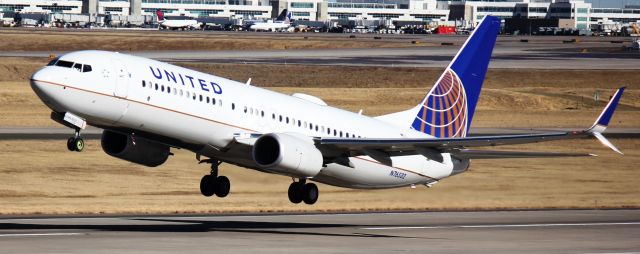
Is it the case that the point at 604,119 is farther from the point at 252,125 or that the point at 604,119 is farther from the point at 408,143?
the point at 252,125

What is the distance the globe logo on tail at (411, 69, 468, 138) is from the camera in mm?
64375

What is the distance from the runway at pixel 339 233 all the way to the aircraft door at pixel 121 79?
5.98m

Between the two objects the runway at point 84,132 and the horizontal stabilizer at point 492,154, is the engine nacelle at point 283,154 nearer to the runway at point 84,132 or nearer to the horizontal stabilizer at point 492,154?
the horizontal stabilizer at point 492,154

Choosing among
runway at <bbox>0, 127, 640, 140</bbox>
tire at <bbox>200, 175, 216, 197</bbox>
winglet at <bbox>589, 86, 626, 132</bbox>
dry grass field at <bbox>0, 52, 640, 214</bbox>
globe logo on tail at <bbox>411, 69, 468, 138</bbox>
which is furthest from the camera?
runway at <bbox>0, 127, 640, 140</bbox>

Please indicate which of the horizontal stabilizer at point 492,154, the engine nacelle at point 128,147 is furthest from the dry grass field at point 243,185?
the engine nacelle at point 128,147

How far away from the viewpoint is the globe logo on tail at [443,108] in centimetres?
6438

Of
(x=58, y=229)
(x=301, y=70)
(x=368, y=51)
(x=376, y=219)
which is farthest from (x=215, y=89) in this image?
(x=368, y=51)

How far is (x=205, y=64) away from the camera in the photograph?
148 metres

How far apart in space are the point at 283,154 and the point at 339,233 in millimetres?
7544

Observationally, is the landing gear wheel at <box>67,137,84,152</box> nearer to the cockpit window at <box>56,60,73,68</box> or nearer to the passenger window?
the passenger window

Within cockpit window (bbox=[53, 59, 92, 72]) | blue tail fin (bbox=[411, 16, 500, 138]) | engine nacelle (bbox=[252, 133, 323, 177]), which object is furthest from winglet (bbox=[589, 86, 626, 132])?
cockpit window (bbox=[53, 59, 92, 72])

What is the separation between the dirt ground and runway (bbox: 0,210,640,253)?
266 centimetres

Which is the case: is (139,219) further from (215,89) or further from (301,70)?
(301,70)

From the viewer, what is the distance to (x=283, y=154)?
51906 millimetres
